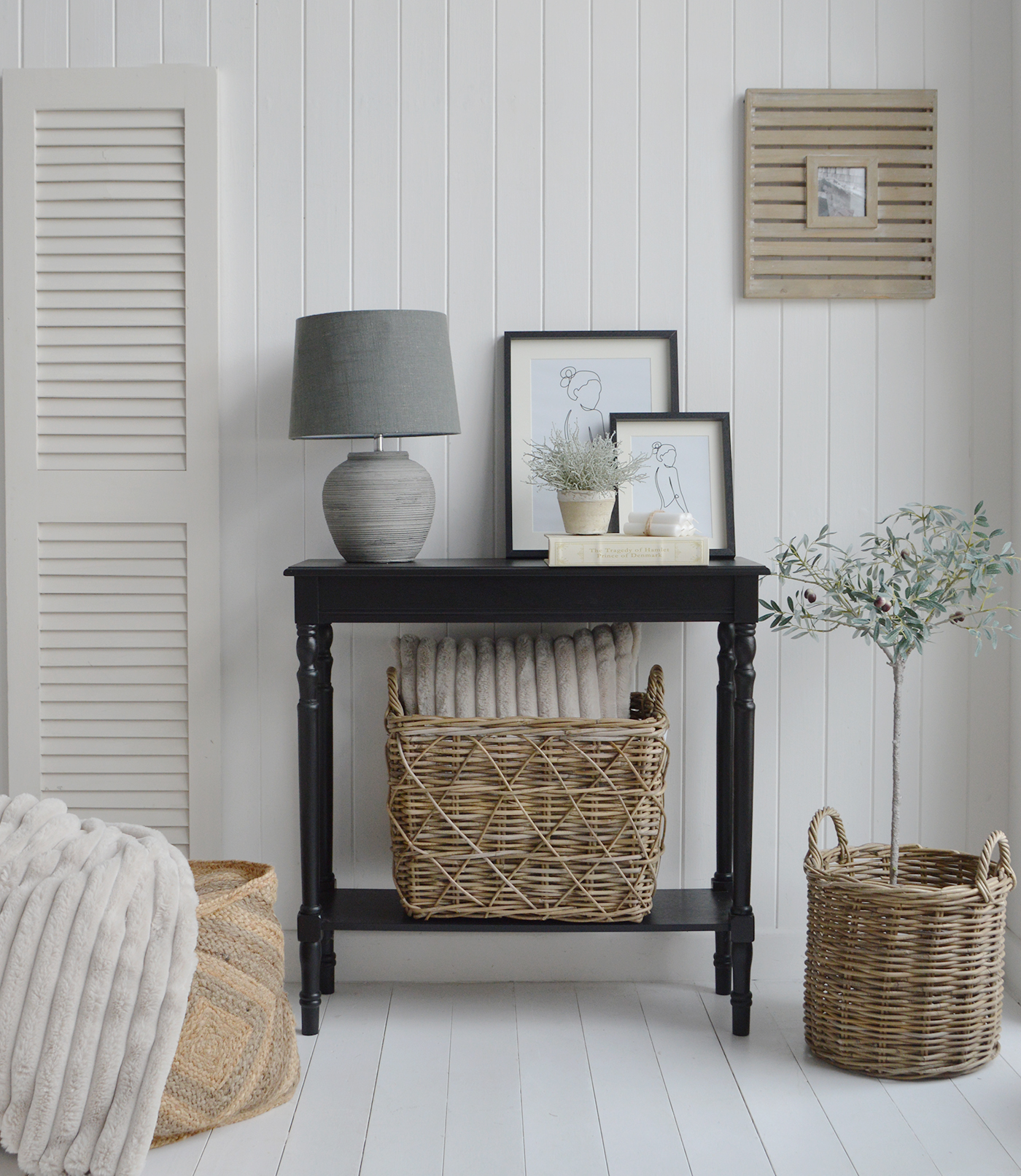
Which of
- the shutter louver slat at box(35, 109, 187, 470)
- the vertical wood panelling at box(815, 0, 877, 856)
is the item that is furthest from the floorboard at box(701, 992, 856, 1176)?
the shutter louver slat at box(35, 109, 187, 470)

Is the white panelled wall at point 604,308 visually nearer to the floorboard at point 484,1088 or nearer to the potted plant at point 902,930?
the floorboard at point 484,1088

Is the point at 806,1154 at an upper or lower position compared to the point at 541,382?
lower

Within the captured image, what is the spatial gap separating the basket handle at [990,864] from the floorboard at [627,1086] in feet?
2.15

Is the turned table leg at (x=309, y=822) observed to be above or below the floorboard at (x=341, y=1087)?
above

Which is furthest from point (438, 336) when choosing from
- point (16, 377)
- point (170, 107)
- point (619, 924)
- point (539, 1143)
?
point (539, 1143)

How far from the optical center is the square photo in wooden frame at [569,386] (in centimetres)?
223

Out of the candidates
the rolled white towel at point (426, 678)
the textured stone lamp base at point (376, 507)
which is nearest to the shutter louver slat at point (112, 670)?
the textured stone lamp base at point (376, 507)

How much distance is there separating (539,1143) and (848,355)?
1662 mm

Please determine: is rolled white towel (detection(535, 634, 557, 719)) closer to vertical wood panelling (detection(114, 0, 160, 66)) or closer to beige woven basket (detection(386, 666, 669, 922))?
beige woven basket (detection(386, 666, 669, 922))

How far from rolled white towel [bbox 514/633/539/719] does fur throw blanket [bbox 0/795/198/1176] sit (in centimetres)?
75

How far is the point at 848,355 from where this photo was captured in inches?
89.1

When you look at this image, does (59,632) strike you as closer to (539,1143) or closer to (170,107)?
(170,107)

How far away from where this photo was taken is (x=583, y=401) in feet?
7.32

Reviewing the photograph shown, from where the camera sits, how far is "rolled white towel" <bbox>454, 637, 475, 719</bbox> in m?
2.02
